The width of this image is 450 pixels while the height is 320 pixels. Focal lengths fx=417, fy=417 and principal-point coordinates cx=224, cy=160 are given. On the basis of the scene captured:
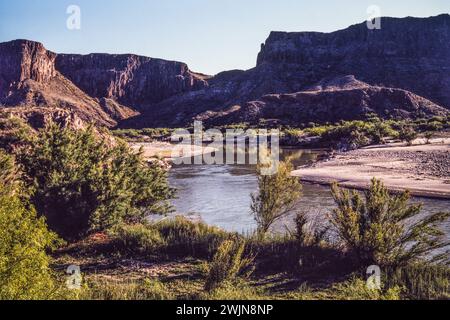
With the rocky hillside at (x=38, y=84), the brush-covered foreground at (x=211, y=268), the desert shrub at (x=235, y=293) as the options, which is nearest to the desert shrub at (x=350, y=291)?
the brush-covered foreground at (x=211, y=268)

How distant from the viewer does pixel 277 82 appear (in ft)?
454

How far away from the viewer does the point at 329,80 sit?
13088cm

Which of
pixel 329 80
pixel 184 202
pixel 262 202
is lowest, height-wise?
pixel 184 202

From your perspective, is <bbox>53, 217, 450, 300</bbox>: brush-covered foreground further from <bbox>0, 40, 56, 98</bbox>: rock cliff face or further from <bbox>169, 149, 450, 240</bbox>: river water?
<bbox>0, 40, 56, 98</bbox>: rock cliff face

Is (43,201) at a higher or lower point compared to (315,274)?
higher

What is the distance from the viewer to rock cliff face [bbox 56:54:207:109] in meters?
172

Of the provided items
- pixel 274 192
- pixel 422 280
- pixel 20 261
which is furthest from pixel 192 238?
pixel 422 280

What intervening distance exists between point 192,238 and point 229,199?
43.9 feet

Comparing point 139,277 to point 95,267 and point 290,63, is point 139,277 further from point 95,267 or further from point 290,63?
point 290,63

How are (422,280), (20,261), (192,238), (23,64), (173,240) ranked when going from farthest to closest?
(23,64)
(173,240)
(192,238)
(422,280)
(20,261)

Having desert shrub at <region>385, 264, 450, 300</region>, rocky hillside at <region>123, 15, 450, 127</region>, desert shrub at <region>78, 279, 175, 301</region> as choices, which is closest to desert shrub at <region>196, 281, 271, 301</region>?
desert shrub at <region>78, 279, 175, 301</region>

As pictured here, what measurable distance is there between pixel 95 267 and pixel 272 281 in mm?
5726

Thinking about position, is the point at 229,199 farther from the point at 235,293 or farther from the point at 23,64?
the point at 23,64
